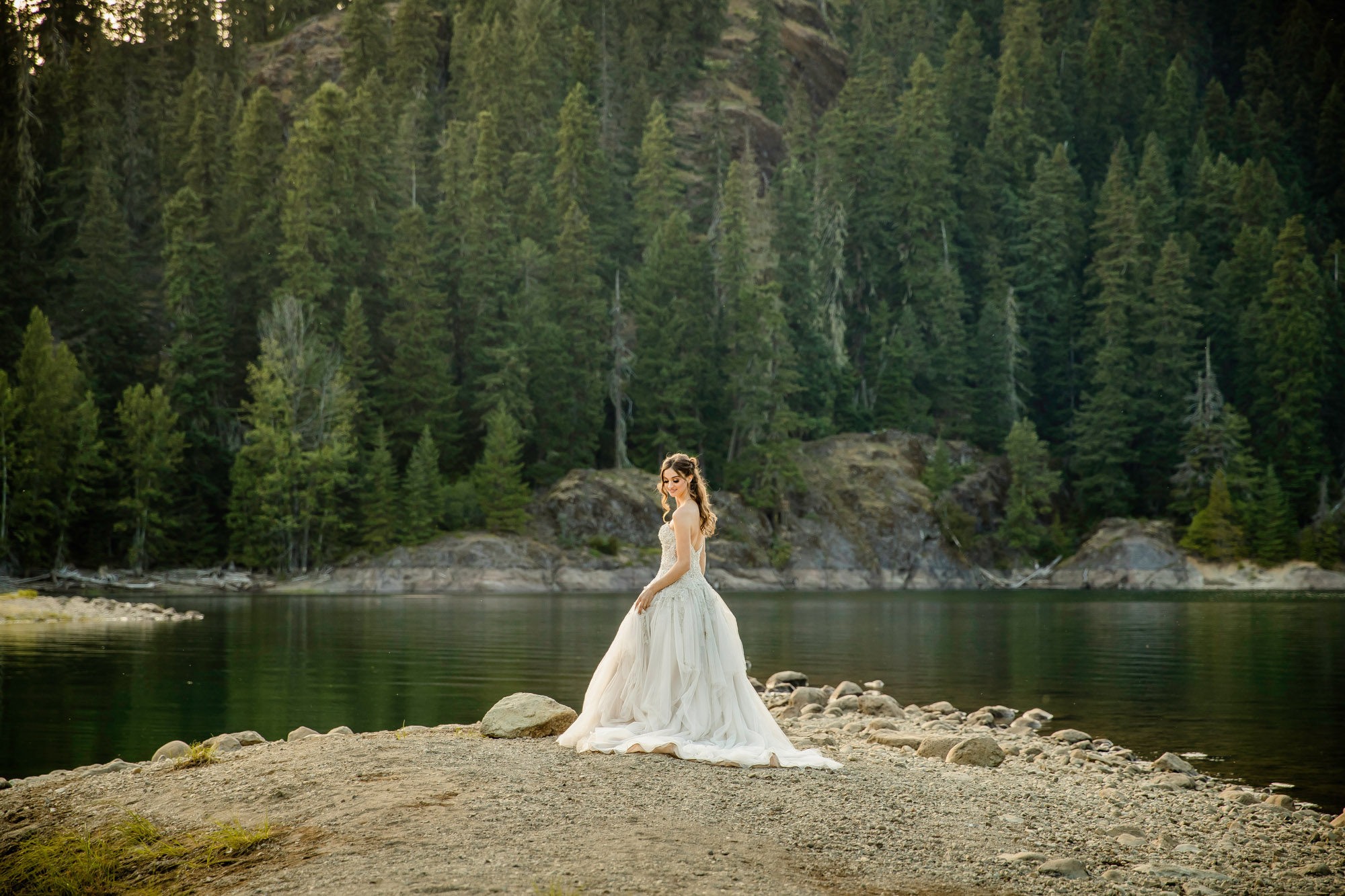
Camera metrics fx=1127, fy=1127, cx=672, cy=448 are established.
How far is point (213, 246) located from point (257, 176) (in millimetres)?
7782

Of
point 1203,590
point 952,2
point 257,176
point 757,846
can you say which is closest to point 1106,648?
point 757,846

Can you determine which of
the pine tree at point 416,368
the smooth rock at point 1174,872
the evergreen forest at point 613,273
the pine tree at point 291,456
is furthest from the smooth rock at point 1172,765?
the pine tree at point 416,368

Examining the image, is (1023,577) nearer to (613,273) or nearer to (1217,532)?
(1217,532)

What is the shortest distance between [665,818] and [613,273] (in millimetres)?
69706

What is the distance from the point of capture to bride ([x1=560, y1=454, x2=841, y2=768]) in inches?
388

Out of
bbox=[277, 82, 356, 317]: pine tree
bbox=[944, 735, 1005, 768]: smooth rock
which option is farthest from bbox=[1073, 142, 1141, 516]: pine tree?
bbox=[944, 735, 1005, 768]: smooth rock

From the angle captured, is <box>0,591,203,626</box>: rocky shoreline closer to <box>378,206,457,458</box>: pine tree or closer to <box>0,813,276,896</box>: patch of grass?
<box>378,206,457,458</box>: pine tree

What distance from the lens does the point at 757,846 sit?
274 inches

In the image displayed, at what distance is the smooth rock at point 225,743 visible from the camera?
1098 centimetres

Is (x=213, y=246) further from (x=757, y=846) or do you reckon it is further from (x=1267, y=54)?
(x=1267, y=54)

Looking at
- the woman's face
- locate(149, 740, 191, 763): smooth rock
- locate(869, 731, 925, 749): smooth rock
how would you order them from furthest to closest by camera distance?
locate(869, 731, 925, 749): smooth rock < locate(149, 740, 191, 763): smooth rock < the woman's face

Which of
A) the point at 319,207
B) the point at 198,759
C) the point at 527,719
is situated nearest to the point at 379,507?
the point at 319,207

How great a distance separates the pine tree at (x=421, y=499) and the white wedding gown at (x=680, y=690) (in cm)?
4864

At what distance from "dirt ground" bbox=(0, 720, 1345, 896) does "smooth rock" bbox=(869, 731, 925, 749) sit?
5.36ft
